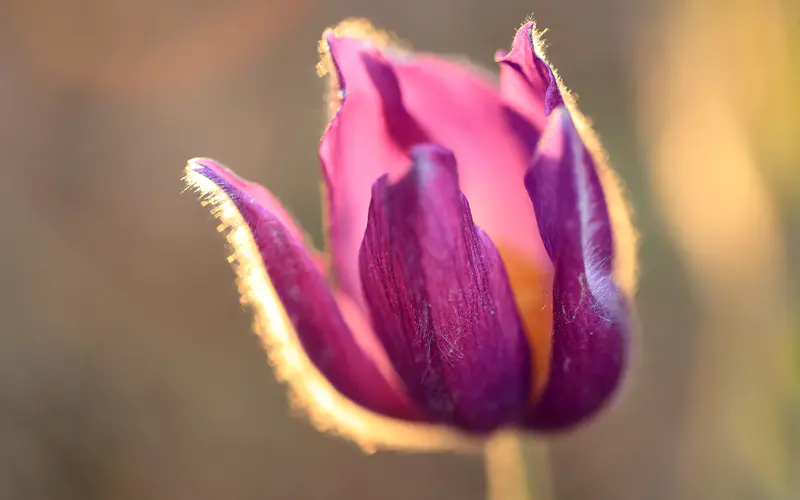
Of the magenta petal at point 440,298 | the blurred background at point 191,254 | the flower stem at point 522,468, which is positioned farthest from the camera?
the blurred background at point 191,254

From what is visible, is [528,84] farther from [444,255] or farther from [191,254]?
[191,254]

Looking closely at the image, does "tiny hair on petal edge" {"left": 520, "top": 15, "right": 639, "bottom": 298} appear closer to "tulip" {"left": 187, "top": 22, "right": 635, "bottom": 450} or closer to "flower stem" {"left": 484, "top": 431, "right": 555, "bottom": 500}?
"tulip" {"left": 187, "top": 22, "right": 635, "bottom": 450}

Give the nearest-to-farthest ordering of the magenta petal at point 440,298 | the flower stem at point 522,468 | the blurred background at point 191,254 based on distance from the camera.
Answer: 1. the magenta petal at point 440,298
2. the flower stem at point 522,468
3. the blurred background at point 191,254

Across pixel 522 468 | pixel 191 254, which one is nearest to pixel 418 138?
pixel 522 468

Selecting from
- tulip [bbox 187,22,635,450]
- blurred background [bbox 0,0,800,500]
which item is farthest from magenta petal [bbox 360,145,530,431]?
blurred background [bbox 0,0,800,500]

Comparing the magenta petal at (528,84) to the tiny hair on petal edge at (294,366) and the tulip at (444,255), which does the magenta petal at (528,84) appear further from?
the tiny hair on petal edge at (294,366)

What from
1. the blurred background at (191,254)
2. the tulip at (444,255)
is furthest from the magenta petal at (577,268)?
the blurred background at (191,254)
